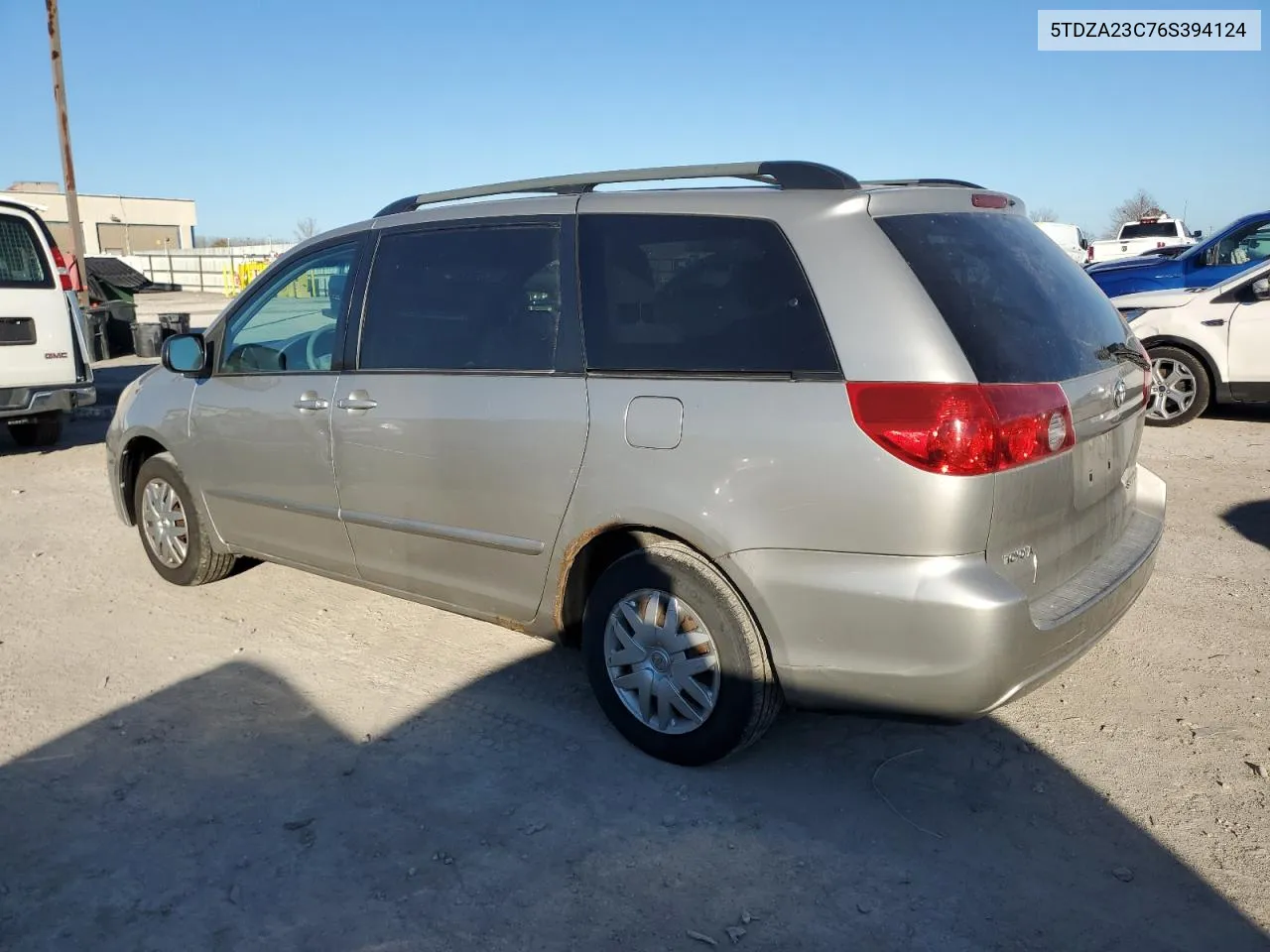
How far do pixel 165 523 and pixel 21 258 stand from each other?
474cm

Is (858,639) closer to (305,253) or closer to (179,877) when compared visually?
(179,877)

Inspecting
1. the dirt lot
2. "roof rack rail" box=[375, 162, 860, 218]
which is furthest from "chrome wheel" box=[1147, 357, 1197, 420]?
"roof rack rail" box=[375, 162, 860, 218]

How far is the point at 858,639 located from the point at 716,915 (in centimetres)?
86

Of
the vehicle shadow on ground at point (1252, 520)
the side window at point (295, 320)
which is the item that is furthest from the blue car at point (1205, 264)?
the side window at point (295, 320)

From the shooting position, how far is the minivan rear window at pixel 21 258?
27.9 feet

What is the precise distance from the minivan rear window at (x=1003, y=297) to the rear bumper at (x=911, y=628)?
61 centimetres

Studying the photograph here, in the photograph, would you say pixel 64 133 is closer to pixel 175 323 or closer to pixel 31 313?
pixel 175 323

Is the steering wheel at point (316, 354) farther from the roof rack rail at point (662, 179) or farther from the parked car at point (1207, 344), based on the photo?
the parked car at point (1207, 344)

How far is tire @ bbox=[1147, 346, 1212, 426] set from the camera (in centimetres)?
919

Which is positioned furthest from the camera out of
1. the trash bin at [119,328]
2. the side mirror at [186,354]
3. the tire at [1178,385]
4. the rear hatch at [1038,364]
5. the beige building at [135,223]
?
the beige building at [135,223]

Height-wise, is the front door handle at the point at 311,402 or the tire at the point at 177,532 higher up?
the front door handle at the point at 311,402

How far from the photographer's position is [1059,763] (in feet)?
11.3

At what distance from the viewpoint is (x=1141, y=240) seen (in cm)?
2745

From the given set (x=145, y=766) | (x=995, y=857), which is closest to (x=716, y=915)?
(x=995, y=857)
